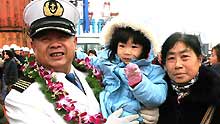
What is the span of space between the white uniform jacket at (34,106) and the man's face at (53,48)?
12 cm

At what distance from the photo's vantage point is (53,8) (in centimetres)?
220

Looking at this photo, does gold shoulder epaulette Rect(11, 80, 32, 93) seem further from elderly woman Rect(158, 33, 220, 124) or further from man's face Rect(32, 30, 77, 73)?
elderly woman Rect(158, 33, 220, 124)

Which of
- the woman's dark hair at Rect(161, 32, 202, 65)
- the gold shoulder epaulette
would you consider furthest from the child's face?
the gold shoulder epaulette

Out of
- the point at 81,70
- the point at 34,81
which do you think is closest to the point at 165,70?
the point at 81,70

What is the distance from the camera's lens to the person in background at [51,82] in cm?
208

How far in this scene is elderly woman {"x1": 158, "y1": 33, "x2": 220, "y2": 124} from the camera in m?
2.33

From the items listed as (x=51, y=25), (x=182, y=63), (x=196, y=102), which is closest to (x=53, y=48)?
(x=51, y=25)

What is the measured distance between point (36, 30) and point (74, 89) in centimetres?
43

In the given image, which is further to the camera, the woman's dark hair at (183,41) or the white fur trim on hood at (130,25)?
the white fur trim on hood at (130,25)

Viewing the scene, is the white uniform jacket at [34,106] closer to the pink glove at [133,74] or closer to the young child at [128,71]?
the young child at [128,71]

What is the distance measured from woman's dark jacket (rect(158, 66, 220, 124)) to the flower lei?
44cm

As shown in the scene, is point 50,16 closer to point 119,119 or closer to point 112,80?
point 112,80

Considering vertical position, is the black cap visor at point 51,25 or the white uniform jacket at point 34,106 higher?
the black cap visor at point 51,25

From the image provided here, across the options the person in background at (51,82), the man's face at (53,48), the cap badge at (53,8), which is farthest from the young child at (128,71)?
the cap badge at (53,8)
